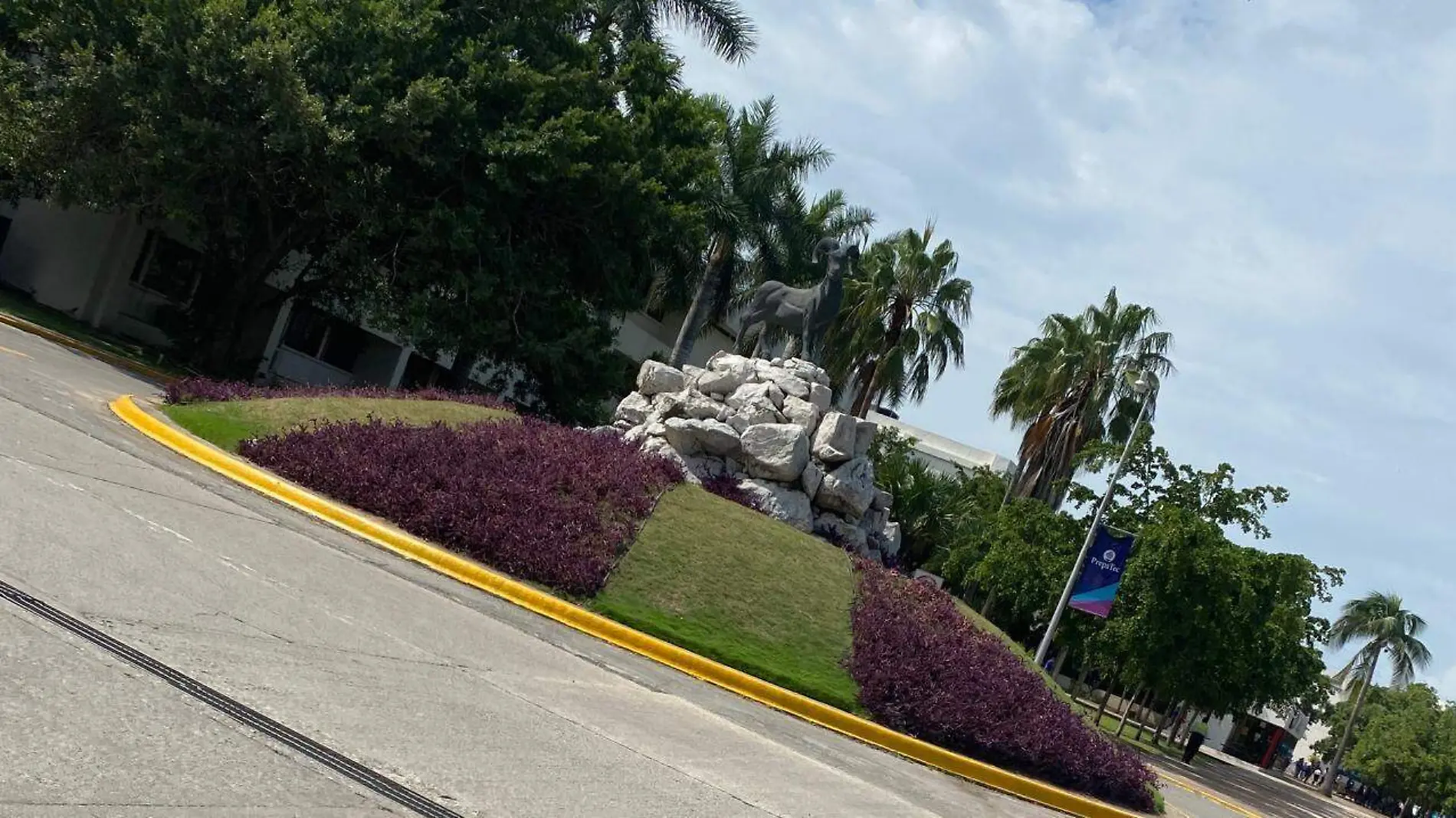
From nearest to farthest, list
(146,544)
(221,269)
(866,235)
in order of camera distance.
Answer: (146,544) < (221,269) < (866,235)

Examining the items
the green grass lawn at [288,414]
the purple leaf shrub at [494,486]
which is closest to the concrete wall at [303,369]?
the green grass lawn at [288,414]

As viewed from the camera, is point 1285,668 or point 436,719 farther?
point 1285,668

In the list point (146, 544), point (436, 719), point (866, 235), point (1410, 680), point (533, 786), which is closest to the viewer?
point (533, 786)

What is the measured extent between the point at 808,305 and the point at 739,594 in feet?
26.0

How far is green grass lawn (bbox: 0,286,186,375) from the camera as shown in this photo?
2612 cm

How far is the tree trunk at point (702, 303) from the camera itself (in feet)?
113

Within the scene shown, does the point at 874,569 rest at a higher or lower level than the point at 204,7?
lower

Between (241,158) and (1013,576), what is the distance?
2043 cm

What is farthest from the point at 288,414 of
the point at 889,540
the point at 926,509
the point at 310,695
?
the point at 926,509

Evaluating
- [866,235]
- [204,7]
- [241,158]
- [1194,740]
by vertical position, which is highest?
[866,235]

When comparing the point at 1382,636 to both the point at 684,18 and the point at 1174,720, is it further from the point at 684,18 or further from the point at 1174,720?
the point at 684,18

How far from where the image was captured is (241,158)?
77.7 ft

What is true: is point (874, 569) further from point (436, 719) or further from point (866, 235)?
point (866, 235)

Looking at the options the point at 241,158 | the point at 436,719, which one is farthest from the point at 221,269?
the point at 436,719
